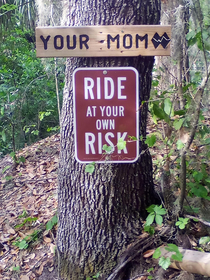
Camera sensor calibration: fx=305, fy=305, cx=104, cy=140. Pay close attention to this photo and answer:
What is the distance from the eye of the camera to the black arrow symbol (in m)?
1.91

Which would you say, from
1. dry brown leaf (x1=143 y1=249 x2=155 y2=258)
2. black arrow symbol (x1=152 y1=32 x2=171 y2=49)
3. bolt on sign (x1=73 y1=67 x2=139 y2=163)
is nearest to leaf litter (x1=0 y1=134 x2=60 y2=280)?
dry brown leaf (x1=143 y1=249 x2=155 y2=258)

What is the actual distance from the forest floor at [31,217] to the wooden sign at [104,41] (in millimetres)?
1472

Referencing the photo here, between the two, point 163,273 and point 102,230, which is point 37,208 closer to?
point 102,230

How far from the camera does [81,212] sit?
2.28m

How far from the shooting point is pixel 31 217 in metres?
3.50

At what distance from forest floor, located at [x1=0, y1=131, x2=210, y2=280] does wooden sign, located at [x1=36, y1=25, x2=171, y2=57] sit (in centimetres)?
147

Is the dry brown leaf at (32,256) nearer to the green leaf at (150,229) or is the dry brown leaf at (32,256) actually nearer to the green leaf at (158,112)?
the green leaf at (150,229)

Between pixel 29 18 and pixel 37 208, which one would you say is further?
pixel 29 18

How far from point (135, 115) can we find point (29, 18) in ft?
22.9

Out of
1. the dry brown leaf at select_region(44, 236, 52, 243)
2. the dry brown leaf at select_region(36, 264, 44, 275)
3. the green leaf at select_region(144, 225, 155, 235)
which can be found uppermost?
the green leaf at select_region(144, 225, 155, 235)

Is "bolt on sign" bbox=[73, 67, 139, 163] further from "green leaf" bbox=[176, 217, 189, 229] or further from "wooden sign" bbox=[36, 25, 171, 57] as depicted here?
"green leaf" bbox=[176, 217, 189, 229]

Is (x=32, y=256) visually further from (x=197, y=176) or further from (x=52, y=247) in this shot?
(x=197, y=176)

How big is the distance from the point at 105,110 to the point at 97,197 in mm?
660

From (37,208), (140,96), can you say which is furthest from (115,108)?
(37,208)
